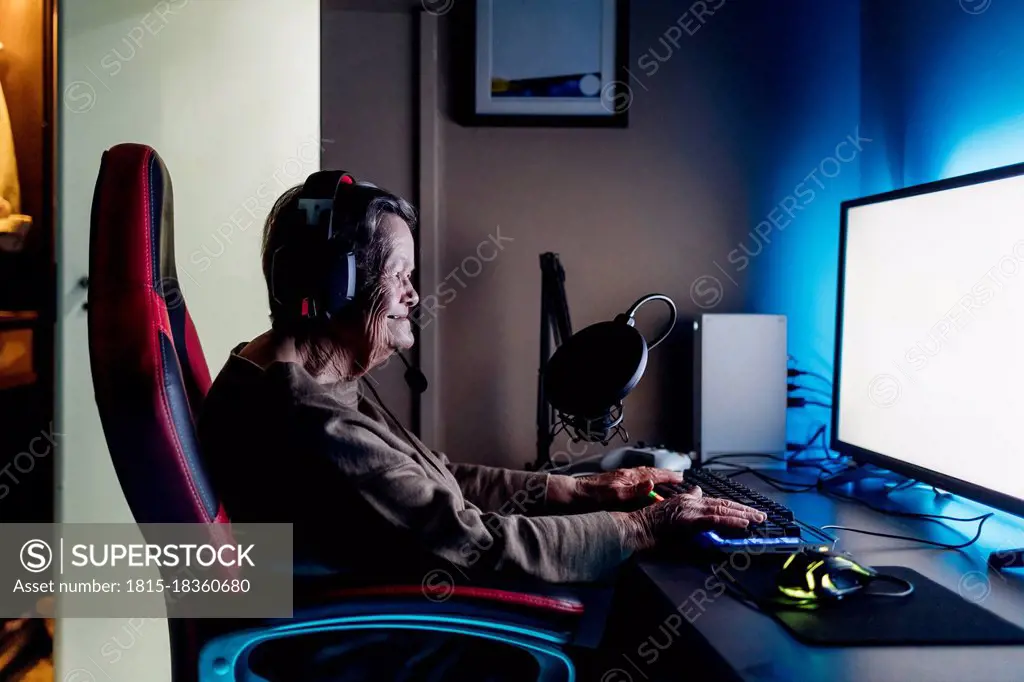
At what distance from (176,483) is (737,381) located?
122cm

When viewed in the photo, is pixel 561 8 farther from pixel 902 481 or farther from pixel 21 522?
pixel 21 522

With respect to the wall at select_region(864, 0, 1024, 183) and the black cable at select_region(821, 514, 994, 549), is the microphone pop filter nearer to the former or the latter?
the black cable at select_region(821, 514, 994, 549)

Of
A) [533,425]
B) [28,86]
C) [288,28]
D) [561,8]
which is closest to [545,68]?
Answer: [561,8]

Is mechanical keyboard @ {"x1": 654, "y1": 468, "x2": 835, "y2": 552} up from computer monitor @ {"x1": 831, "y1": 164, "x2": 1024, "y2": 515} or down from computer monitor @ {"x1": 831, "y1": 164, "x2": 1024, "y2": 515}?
down

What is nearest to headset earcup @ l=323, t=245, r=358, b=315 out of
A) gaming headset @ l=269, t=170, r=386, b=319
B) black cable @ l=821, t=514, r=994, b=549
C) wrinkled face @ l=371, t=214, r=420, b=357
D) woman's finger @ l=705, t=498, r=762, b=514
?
gaming headset @ l=269, t=170, r=386, b=319

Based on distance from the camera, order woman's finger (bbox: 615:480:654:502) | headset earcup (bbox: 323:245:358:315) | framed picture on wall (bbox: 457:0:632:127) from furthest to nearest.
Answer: framed picture on wall (bbox: 457:0:632:127) < woman's finger (bbox: 615:480:654:502) < headset earcup (bbox: 323:245:358:315)

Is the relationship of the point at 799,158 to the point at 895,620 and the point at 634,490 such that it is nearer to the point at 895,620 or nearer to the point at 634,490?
the point at 634,490

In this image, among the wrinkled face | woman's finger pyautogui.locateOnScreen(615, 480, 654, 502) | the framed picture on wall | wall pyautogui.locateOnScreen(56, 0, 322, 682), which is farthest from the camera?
the framed picture on wall

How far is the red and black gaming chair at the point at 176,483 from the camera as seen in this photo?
803 millimetres

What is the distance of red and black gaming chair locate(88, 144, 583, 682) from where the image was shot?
2.63 ft

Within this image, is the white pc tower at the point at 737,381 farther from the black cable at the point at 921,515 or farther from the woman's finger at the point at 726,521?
the woman's finger at the point at 726,521

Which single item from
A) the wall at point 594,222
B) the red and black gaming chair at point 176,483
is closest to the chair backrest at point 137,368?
the red and black gaming chair at point 176,483

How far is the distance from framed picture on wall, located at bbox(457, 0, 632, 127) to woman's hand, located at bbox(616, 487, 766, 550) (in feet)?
3.57

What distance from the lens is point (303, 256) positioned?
0.98m
